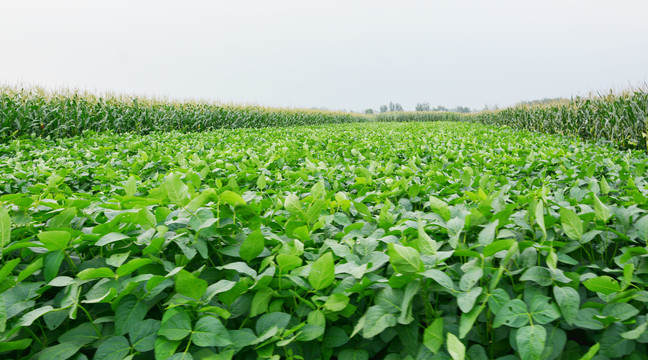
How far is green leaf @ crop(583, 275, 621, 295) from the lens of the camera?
1.01m

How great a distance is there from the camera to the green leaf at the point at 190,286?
0.99m

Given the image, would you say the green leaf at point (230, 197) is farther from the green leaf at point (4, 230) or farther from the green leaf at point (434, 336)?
the green leaf at point (434, 336)

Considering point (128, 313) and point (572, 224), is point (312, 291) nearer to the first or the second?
point (128, 313)

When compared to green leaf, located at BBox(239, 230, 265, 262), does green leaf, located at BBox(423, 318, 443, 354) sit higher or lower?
lower

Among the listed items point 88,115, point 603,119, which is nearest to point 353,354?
point 603,119

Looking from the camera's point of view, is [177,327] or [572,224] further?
[572,224]

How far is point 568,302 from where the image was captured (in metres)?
→ 0.99

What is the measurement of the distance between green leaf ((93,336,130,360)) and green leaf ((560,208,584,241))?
1.56m

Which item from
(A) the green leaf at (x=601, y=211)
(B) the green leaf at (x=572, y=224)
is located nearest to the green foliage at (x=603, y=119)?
(A) the green leaf at (x=601, y=211)

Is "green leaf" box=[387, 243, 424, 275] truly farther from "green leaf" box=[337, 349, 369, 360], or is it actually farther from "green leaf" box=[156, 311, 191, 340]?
"green leaf" box=[156, 311, 191, 340]

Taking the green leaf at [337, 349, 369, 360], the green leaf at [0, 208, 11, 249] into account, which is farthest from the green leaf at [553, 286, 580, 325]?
the green leaf at [0, 208, 11, 249]

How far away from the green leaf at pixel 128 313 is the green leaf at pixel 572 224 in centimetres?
152

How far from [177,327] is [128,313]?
0.20m

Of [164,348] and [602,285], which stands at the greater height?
[602,285]
